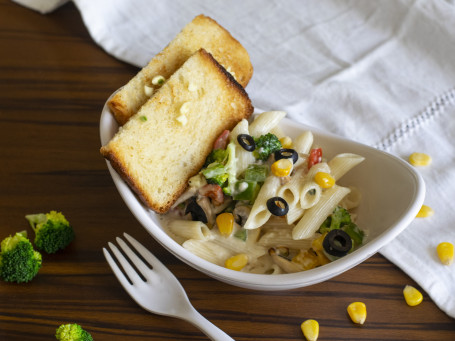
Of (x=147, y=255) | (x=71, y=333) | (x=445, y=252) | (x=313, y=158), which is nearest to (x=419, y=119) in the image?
(x=445, y=252)

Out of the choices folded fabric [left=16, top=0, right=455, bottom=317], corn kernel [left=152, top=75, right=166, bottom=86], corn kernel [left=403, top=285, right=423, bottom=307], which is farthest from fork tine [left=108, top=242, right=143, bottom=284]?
folded fabric [left=16, top=0, right=455, bottom=317]

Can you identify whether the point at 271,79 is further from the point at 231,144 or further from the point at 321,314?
the point at 321,314

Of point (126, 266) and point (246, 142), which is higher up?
point (246, 142)

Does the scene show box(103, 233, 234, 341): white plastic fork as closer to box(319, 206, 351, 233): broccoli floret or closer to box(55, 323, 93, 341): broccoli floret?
box(55, 323, 93, 341): broccoli floret

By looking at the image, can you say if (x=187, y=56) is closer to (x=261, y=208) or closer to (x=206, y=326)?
(x=261, y=208)

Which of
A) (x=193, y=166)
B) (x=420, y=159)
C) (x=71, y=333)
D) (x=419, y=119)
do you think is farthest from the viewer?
(x=419, y=119)

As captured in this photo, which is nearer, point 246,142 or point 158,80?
point 246,142
